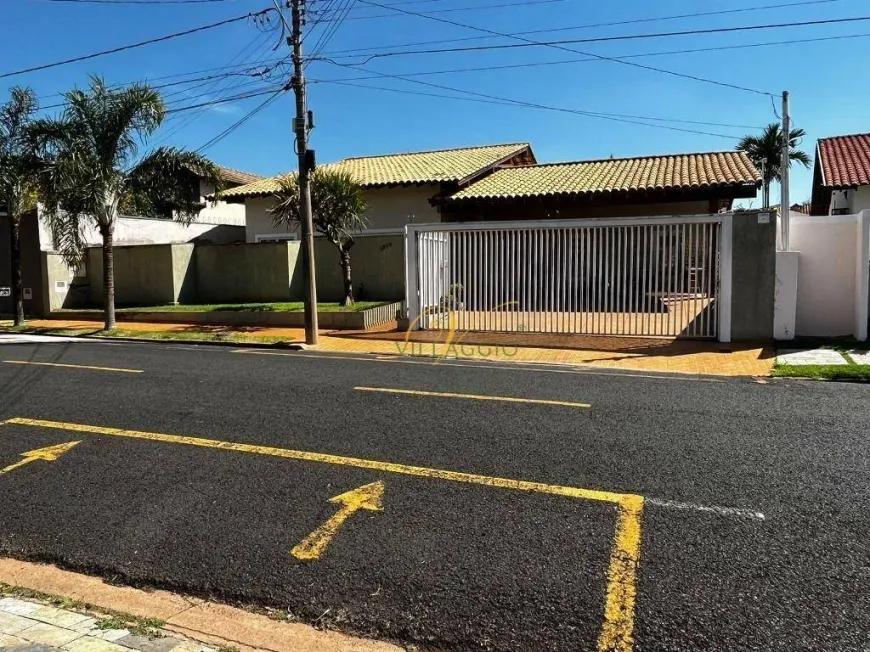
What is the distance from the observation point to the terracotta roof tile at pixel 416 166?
20500 mm

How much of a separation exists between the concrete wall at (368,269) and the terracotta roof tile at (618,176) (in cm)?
272

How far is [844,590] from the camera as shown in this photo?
3221 millimetres

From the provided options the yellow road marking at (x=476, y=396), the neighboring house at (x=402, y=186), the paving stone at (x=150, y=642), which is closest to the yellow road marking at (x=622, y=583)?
the paving stone at (x=150, y=642)

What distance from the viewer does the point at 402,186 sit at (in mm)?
20359

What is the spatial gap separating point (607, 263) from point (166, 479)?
1018cm

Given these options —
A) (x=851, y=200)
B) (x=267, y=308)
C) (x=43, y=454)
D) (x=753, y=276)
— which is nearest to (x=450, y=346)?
(x=753, y=276)

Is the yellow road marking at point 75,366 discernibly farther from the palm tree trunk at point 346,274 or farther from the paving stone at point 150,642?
the paving stone at point 150,642

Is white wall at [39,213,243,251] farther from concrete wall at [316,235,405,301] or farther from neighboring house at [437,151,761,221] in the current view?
neighboring house at [437,151,761,221]

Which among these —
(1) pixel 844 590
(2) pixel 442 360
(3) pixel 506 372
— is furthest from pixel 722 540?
(2) pixel 442 360

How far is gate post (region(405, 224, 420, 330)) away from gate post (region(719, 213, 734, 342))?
6348 millimetres

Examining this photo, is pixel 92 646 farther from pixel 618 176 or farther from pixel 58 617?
pixel 618 176

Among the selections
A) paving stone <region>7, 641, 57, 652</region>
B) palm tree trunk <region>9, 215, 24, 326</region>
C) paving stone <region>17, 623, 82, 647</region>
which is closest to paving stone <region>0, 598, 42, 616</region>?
paving stone <region>17, 623, 82, 647</region>

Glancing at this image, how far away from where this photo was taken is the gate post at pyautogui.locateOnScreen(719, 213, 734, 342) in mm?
11820

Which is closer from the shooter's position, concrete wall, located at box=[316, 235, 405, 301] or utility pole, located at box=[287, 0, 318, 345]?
utility pole, located at box=[287, 0, 318, 345]
